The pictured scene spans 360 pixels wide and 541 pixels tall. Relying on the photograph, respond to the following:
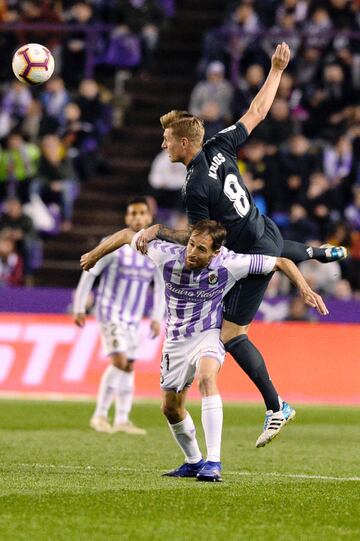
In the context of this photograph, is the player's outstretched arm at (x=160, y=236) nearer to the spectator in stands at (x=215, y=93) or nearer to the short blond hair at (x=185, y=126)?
the short blond hair at (x=185, y=126)

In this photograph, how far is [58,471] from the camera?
32.6 ft

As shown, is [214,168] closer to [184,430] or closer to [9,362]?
[184,430]

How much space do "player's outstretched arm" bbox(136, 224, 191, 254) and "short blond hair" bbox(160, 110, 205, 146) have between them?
67cm

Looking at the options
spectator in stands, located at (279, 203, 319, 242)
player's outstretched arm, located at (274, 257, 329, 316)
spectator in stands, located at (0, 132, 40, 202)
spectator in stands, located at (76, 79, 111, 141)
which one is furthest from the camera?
spectator in stands, located at (76, 79, 111, 141)

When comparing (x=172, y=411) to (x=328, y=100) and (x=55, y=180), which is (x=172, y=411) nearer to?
(x=328, y=100)

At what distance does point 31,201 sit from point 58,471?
13.3 metres

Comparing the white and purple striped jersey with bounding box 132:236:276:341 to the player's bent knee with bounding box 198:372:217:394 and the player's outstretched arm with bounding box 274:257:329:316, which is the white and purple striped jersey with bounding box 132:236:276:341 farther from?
the player's bent knee with bounding box 198:372:217:394

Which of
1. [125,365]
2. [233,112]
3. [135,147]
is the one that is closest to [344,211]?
[233,112]

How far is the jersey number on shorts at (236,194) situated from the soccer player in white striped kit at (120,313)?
462 centimetres

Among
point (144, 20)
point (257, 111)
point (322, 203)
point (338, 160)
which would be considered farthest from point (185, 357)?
point (144, 20)

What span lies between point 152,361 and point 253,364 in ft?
28.5

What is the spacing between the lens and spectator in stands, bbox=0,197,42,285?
22.1 m

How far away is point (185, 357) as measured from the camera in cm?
949

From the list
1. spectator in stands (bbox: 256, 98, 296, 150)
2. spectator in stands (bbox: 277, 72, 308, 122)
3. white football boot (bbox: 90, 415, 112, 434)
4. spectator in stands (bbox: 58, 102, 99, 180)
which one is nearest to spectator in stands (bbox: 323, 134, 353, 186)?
spectator in stands (bbox: 256, 98, 296, 150)
